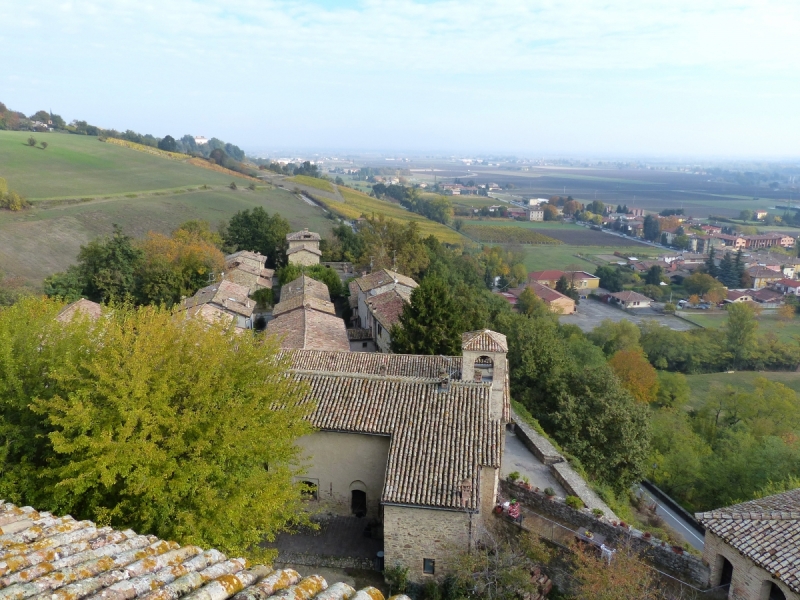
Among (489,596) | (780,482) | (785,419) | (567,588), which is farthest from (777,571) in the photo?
(785,419)

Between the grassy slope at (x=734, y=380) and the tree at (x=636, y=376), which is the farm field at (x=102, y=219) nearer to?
the tree at (x=636, y=376)

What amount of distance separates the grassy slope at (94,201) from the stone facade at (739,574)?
167 ft

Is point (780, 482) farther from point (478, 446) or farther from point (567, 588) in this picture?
point (478, 446)

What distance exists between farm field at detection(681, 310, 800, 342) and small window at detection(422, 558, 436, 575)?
71.4 meters

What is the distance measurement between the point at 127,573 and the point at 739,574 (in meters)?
13.2

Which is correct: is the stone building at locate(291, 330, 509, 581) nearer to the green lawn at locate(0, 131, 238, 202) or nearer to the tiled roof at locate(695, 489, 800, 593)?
the tiled roof at locate(695, 489, 800, 593)

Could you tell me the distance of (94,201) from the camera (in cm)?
7256

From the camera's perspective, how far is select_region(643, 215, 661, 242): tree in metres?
151

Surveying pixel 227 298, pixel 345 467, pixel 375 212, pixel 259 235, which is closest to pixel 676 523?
pixel 345 467

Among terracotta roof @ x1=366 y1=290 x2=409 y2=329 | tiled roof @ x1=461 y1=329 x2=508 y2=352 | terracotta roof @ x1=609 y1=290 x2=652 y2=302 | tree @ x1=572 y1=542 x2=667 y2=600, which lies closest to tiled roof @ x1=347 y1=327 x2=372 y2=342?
terracotta roof @ x1=366 y1=290 x2=409 y2=329

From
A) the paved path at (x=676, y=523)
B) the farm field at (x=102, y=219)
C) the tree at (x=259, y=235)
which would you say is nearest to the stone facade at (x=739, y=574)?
the paved path at (x=676, y=523)

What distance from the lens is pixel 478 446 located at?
Result: 1595cm

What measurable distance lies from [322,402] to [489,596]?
7.59 m

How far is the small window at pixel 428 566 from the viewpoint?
15555 millimetres
